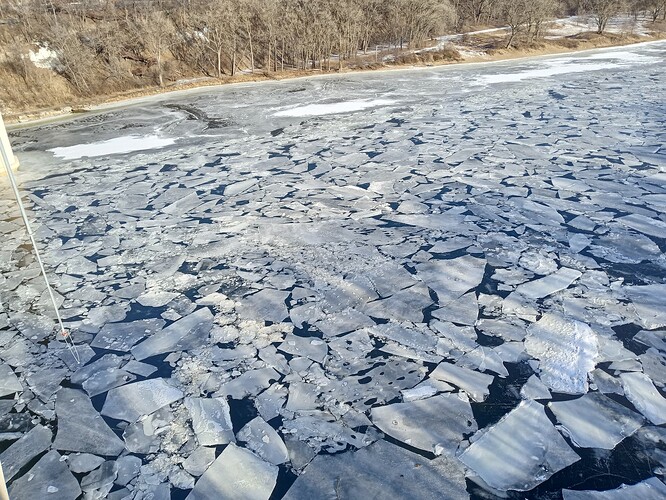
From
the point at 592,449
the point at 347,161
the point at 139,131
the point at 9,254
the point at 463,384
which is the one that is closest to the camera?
the point at 592,449

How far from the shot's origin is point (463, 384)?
2873 mm

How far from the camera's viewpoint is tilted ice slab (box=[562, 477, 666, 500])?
7.12ft

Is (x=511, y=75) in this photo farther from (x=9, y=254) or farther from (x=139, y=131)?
(x=9, y=254)

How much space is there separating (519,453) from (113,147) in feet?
29.4

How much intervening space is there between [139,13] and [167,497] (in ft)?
77.8

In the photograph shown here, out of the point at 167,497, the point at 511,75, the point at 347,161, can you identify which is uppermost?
Result: the point at 511,75

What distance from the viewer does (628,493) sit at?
7.18 ft

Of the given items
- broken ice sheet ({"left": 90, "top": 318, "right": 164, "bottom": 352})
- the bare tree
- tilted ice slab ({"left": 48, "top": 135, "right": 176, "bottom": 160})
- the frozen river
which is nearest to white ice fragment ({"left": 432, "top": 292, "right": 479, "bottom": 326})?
the frozen river

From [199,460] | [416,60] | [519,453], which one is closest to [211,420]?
[199,460]

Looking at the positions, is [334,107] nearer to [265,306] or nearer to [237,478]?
[265,306]

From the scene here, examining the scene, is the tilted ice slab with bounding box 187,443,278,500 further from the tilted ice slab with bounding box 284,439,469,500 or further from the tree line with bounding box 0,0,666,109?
the tree line with bounding box 0,0,666,109

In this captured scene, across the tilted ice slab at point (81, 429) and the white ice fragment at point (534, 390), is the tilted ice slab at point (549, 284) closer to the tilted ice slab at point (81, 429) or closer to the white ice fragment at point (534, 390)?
the white ice fragment at point (534, 390)

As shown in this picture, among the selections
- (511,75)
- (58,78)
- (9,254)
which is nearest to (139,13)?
(58,78)

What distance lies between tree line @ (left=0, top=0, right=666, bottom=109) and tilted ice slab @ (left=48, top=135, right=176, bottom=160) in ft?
28.1
